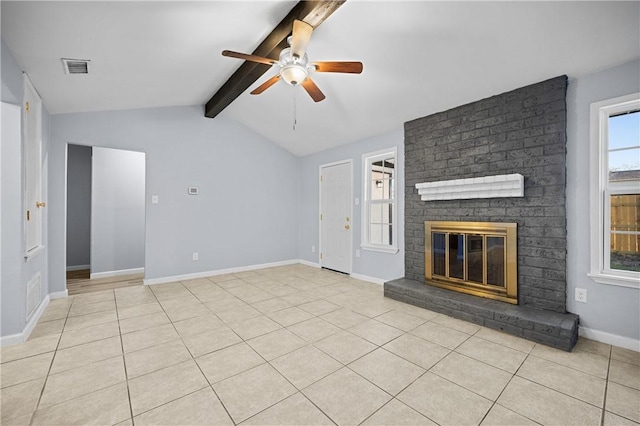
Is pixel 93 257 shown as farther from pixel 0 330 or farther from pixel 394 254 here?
pixel 394 254

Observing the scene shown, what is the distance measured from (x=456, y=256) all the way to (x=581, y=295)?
114 centimetres

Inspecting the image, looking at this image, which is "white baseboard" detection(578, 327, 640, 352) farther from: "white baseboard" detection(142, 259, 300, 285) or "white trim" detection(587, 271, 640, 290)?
"white baseboard" detection(142, 259, 300, 285)

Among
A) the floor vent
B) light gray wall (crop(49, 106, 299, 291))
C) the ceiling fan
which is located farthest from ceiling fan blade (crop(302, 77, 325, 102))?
the floor vent

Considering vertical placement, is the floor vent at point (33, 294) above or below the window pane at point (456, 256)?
below

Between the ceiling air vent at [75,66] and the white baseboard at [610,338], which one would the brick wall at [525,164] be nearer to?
the white baseboard at [610,338]

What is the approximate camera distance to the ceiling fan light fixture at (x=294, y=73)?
2.38 meters

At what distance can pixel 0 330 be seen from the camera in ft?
7.73

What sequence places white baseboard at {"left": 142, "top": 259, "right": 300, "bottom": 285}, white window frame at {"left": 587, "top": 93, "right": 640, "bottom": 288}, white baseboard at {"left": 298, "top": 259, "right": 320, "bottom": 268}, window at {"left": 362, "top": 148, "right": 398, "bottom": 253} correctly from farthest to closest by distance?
white baseboard at {"left": 298, "top": 259, "right": 320, "bottom": 268} < white baseboard at {"left": 142, "top": 259, "right": 300, "bottom": 285} < window at {"left": 362, "top": 148, "right": 398, "bottom": 253} < white window frame at {"left": 587, "top": 93, "right": 640, "bottom": 288}

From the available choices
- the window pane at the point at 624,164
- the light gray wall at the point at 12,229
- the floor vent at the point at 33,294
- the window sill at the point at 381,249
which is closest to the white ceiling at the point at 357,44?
the light gray wall at the point at 12,229

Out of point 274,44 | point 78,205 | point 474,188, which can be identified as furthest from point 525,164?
point 78,205

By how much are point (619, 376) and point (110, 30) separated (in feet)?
15.4

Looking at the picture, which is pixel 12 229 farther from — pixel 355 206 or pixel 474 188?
pixel 474 188

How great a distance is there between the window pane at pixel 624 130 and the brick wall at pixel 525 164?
0.35 m

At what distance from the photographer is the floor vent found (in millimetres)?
2701
